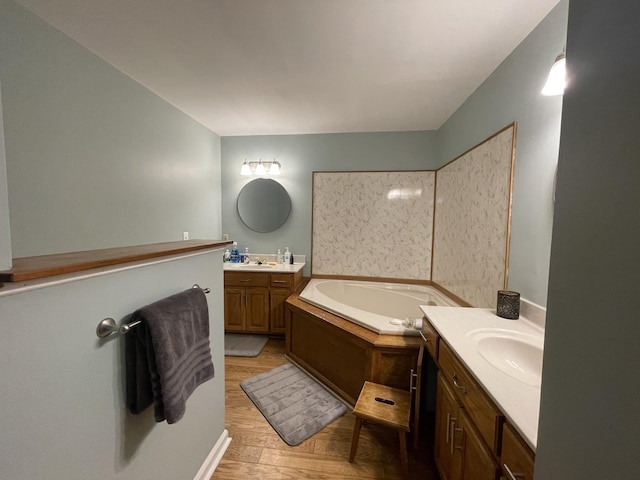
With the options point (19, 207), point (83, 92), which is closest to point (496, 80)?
point (83, 92)

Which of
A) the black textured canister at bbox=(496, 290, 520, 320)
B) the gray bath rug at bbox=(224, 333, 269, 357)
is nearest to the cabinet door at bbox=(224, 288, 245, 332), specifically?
the gray bath rug at bbox=(224, 333, 269, 357)

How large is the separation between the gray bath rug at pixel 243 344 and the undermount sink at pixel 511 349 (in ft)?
6.82

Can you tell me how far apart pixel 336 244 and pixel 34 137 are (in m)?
2.57

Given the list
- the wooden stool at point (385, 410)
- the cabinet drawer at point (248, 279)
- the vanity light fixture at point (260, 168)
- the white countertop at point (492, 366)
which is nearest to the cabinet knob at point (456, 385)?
the white countertop at point (492, 366)

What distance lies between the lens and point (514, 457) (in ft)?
2.33

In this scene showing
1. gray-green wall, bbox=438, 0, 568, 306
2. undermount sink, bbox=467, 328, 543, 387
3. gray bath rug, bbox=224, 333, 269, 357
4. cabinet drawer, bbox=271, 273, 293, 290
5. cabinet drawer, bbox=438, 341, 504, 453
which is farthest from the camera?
cabinet drawer, bbox=271, 273, 293, 290

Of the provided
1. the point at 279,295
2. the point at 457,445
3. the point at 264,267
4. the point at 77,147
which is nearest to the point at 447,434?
the point at 457,445

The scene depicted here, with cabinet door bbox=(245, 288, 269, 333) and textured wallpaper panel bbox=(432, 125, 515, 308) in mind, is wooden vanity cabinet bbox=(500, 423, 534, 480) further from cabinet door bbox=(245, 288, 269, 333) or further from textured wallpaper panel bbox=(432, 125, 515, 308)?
cabinet door bbox=(245, 288, 269, 333)

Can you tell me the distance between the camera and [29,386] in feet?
1.90

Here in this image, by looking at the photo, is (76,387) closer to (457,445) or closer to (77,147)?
(457,445)

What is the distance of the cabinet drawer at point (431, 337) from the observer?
134 centimetres

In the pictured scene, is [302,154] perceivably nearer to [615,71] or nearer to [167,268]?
[167,268]

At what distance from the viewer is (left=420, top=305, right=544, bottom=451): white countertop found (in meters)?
0.72

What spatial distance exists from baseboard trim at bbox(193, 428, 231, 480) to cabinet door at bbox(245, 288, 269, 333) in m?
1.27
